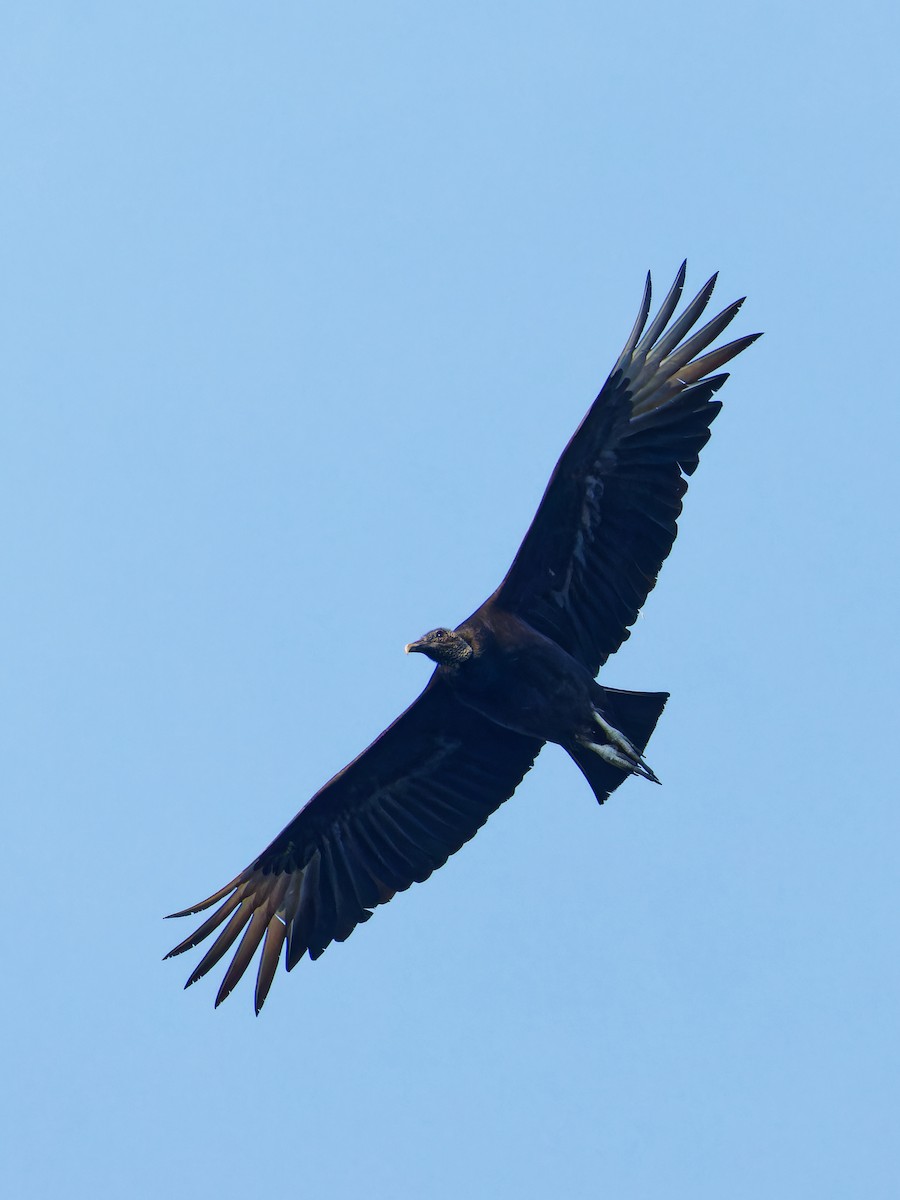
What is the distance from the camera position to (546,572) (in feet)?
39.3

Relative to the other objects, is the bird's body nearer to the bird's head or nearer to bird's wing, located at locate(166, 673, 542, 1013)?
the bird's head

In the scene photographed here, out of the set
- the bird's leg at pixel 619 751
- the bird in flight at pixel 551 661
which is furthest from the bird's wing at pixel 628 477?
the bird's leg at pixel 619 751

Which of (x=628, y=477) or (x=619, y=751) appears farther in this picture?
(x=619, y=751)

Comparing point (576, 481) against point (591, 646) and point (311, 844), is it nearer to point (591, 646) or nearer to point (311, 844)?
point (591, 646)

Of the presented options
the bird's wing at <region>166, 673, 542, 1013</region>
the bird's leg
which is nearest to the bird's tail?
the bird's leg

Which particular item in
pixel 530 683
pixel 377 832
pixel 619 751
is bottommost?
pixel 619 751

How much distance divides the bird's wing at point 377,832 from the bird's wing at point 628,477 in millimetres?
1168

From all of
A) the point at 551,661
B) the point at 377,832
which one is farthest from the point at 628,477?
the point at 377,832

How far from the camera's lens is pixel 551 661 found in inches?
463

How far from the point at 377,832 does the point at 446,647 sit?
1646 millimetres

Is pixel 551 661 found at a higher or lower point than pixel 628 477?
lower

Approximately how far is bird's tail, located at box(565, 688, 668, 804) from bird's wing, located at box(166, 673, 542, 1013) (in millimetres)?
734

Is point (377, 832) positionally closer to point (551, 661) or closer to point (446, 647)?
point (446, 647)

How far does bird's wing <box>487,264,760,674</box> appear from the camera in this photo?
11.7 meters
